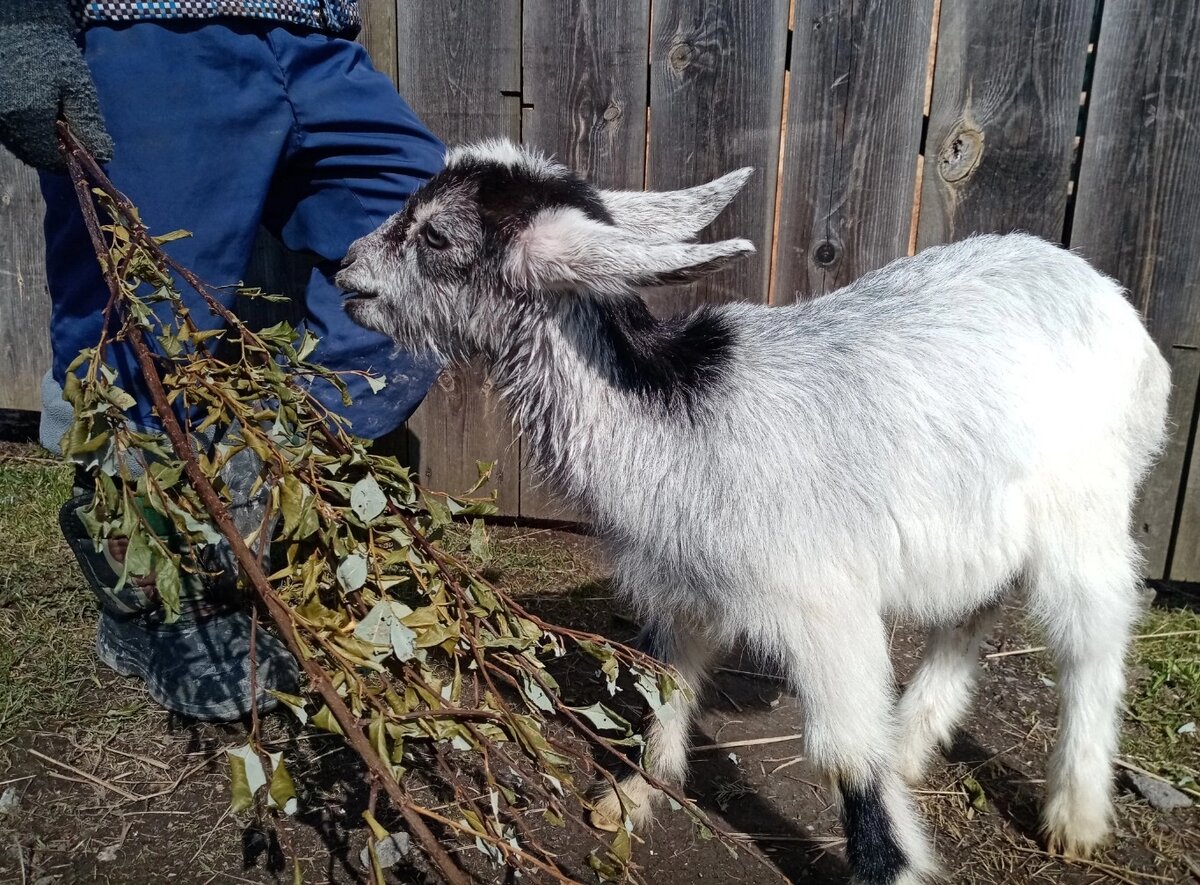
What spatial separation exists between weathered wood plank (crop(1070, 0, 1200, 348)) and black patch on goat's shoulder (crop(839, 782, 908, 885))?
2.34 m

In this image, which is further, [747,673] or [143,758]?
[747,673]

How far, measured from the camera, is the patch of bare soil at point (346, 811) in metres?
2.46

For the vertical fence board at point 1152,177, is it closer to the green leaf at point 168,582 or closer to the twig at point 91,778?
the green leaf at point 168,582

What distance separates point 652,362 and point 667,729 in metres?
1.13

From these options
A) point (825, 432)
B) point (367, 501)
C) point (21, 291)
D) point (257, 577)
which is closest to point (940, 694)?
point (825, 432)

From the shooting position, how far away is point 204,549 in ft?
9.84

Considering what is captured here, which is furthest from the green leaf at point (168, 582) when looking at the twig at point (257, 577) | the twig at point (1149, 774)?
the twig at point (1149, 774)

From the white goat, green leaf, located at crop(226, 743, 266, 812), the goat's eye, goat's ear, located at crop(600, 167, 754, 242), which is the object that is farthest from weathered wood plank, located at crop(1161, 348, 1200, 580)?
green leaf, located at crop(226, 743, 266, 812)

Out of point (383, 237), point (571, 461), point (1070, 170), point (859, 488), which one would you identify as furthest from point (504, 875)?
point (1070, 170)

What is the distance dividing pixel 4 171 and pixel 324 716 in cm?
361

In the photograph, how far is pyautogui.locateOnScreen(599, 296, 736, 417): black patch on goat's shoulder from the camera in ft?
8.03

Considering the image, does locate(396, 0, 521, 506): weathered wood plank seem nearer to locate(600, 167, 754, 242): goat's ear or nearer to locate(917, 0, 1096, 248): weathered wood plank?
locate(600, 167, 754, 242): goat's ear

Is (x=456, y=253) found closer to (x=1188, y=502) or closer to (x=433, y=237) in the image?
(x=433, y=237)

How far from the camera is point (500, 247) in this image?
246cm
